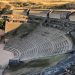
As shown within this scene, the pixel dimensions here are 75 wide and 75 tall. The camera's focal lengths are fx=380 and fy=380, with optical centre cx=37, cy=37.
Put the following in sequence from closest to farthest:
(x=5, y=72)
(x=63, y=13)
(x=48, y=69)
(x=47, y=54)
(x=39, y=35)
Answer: (x=48, y=69)
(x=5, y=72)
(x=47, y=54)
(x=39, y=35)
(x=63, y=13)

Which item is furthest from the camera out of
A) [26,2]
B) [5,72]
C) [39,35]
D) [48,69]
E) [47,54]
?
[26,2]

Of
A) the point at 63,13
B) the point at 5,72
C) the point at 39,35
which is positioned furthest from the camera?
the point at 63,13

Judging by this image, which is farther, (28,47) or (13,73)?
(28,47)

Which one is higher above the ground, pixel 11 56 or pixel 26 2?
pixel 26 2

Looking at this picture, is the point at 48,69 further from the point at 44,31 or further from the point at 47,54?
the point at 44,31

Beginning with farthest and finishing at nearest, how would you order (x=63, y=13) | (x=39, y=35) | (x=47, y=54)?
(x=63, y=13), (x=39, y=35), (x=47, y=54)

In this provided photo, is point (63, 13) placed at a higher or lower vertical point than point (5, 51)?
higher

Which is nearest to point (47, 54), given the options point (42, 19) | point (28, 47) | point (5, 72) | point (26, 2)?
point (28, 47)

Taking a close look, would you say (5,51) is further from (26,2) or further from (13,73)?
(26,2)

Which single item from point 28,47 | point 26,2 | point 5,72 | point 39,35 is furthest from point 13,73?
point 26,2
